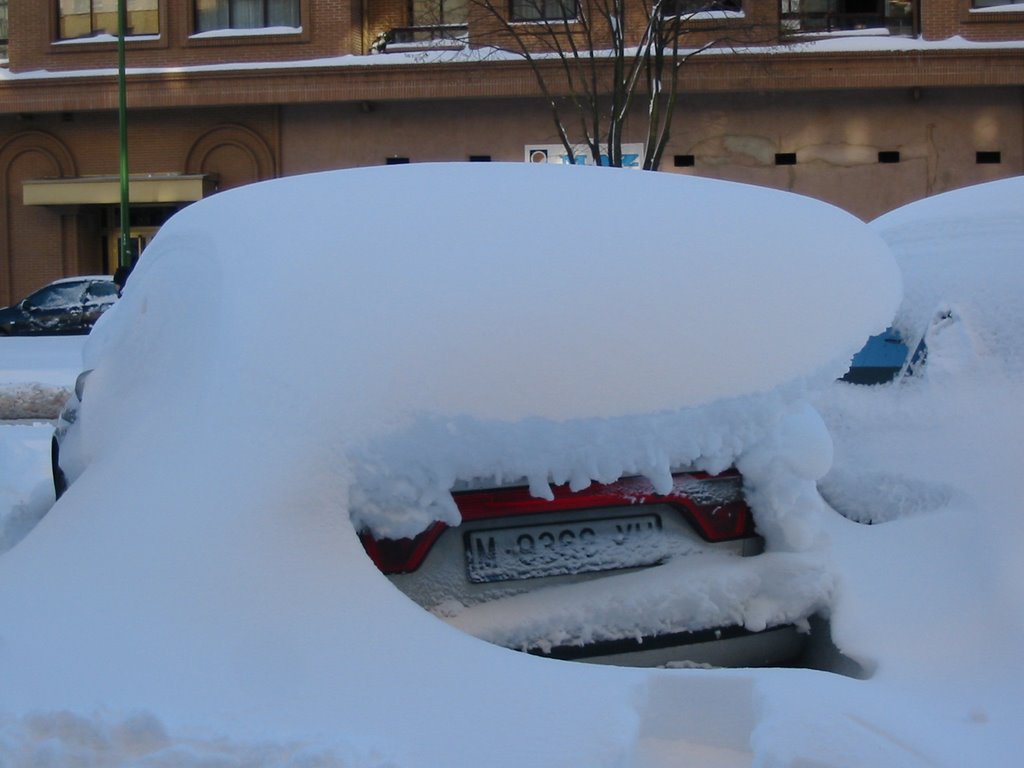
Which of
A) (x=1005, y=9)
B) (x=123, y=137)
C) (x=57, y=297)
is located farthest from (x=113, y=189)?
(x=1005, y=9)

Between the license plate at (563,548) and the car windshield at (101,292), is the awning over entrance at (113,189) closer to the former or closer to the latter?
the car windshield at (101,292)

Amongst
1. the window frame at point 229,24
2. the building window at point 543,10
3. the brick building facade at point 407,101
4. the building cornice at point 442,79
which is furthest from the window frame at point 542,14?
the window frame at point 229,24

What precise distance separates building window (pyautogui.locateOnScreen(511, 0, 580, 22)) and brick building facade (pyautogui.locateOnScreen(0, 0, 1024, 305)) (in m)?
0.08

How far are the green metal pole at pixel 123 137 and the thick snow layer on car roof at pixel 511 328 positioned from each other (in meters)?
17.7

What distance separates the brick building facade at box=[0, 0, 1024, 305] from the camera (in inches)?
702

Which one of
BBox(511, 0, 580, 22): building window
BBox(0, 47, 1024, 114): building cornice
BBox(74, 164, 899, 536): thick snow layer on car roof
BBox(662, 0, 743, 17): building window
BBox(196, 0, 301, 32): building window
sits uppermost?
BBox(196, 0, 301, 32): building window

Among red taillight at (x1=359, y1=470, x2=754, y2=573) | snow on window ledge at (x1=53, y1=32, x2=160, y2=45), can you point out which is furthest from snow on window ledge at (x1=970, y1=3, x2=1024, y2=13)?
red taillight at (x1=359, y1=470, x2=754, y2=573)

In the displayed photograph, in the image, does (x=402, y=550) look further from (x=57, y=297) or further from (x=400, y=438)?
Result: (x=57, y=297)

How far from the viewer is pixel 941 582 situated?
2.42 meters

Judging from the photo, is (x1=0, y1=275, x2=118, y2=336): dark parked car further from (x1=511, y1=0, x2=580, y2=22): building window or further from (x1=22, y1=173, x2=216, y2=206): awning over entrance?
(x1=511, y1=0, x2=580, y2=22): building window

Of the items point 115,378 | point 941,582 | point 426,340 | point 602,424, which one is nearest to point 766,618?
point 941,582

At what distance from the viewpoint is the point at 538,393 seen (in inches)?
74.5

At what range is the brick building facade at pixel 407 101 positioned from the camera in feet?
58.5

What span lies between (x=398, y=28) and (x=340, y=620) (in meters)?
19.3
